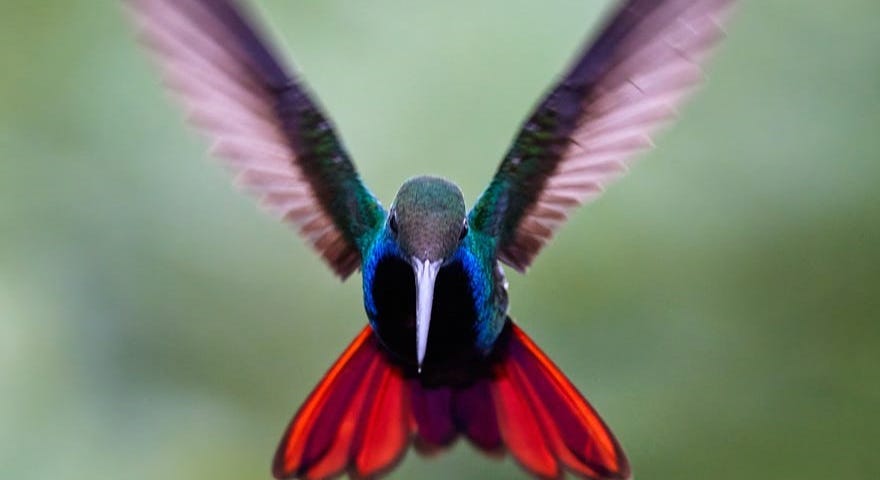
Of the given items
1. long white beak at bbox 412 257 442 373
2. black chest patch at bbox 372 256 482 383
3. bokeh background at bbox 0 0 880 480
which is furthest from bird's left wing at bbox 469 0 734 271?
bokeh background at bbox 0 0 880 480

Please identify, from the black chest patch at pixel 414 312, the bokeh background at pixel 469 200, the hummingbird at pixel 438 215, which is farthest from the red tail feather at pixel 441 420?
the bokeh background at pixel 469 200

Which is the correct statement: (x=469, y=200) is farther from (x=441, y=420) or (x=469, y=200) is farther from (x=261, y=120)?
(x=261, y=120)

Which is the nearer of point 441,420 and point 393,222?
point 393,222

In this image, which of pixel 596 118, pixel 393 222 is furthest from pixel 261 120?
pixel 596 118

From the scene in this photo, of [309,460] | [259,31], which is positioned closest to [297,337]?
[309,460]

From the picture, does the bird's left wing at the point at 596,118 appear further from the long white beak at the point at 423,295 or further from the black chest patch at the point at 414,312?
the long white beak at the point at 423,295

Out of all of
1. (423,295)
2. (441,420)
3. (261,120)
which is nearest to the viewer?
(423,295)

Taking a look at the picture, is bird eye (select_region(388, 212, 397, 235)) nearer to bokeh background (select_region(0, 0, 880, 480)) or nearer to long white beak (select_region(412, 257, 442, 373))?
long white beak (select_region(412, 257, 442, 373))

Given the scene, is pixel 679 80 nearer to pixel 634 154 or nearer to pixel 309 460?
pixel 634 154
